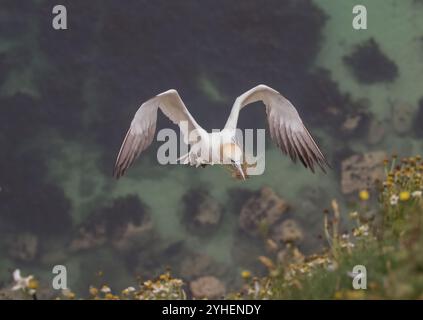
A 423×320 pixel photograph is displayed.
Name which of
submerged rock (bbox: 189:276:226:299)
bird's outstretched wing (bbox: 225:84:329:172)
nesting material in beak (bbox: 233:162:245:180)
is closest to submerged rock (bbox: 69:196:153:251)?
submerged rock (bbox: 189:276:226:299)

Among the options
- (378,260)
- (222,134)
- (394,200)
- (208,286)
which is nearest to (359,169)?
(208,286)

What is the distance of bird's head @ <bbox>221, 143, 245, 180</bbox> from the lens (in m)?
8.06

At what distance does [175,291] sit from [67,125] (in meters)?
9.03

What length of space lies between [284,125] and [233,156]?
0.65m

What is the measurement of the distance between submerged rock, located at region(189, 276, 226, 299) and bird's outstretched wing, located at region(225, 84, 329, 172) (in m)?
4.50

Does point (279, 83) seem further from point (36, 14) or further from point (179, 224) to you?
point (36, 14)

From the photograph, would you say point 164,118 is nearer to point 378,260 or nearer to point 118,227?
point 118,227

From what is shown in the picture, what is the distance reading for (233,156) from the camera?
8.12 m

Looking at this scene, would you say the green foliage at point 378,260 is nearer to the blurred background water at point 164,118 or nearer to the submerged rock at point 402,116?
the blurred background water at point 164,118

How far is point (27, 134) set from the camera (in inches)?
559

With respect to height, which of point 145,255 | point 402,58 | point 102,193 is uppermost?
point 402,58

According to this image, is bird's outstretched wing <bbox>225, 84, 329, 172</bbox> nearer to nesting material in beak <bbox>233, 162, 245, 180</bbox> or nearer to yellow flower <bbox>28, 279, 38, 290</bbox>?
nesting material in beak <bbox>233, 162, 245, 180</bbox>
